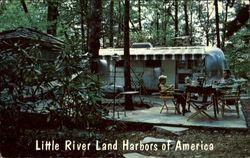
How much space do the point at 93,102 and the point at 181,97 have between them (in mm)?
4026

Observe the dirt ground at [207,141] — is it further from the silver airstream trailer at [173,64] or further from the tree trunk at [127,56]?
the silver airstream trailer at [173,64]

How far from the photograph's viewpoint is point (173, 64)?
15.7 metres

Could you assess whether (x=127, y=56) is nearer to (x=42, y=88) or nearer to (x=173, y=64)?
(x=42, y=88)

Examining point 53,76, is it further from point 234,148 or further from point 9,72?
point 234,148

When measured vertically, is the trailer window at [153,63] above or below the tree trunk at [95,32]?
below

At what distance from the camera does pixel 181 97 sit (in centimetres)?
832

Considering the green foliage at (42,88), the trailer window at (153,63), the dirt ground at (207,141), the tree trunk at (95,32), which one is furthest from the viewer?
the trailer window at (153,63)

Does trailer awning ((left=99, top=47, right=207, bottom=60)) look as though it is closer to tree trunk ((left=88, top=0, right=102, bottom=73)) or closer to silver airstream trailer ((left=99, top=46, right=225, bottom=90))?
silver airstream trailer ((left=99, top=46, right=225, bottom=90))

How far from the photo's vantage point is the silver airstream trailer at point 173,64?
14.5m

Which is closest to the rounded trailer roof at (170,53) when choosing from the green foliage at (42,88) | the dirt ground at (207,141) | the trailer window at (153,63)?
the trailer window at (153,63)

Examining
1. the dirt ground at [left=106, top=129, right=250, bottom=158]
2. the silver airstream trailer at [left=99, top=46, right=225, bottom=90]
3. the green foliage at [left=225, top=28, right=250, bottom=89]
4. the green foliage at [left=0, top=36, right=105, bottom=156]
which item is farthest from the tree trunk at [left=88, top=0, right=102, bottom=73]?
the silver airstream trailer at [left=99, top=46, right=225, bottom=90]

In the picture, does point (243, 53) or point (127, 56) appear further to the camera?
point (243, 53)

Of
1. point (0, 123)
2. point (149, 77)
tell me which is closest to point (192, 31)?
point (149, 77)

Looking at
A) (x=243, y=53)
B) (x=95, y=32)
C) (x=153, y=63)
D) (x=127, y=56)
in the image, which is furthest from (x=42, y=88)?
(x=243, y=53)
